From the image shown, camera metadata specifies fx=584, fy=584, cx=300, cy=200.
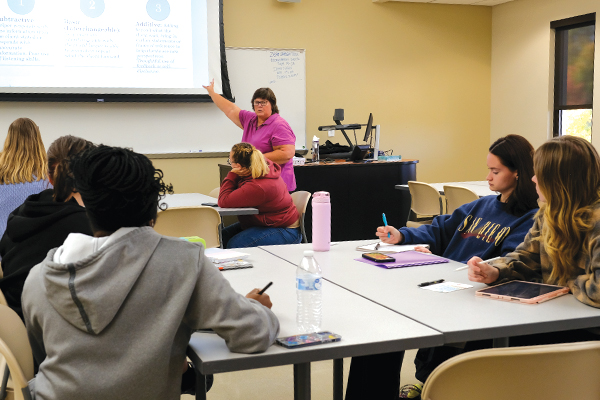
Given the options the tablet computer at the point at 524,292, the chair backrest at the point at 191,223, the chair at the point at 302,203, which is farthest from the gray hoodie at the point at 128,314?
the chair at the point at 302,203

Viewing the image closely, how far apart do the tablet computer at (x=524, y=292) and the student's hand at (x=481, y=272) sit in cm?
4

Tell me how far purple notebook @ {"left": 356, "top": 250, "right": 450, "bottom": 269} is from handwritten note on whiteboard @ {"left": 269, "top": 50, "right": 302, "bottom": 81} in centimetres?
447

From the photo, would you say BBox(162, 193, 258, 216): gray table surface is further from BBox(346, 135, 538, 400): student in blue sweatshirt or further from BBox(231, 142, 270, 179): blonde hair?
BBox(346, 135, 538, 400): student in blue sweatshirt

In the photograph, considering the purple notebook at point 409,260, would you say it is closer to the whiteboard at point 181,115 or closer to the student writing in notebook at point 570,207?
the student writing in notebook at point 570,207

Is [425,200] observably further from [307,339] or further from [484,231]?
[307,339]

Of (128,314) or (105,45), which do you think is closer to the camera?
(128,314)

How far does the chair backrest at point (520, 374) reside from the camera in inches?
39.4

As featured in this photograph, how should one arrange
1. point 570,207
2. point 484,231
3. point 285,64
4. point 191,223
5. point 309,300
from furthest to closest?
point 285,64
point 191,223
point 484,231
point 570,207
point 309,300

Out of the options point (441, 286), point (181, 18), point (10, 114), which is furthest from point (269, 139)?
point (441, 286)

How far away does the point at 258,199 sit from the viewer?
3406 mm

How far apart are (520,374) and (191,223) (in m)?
2.31

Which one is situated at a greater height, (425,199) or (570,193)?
(570,193)

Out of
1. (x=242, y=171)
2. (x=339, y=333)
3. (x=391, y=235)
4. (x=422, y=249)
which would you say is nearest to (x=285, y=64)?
(x=242, y=171)

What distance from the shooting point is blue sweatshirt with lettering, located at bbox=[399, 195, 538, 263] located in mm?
2090
